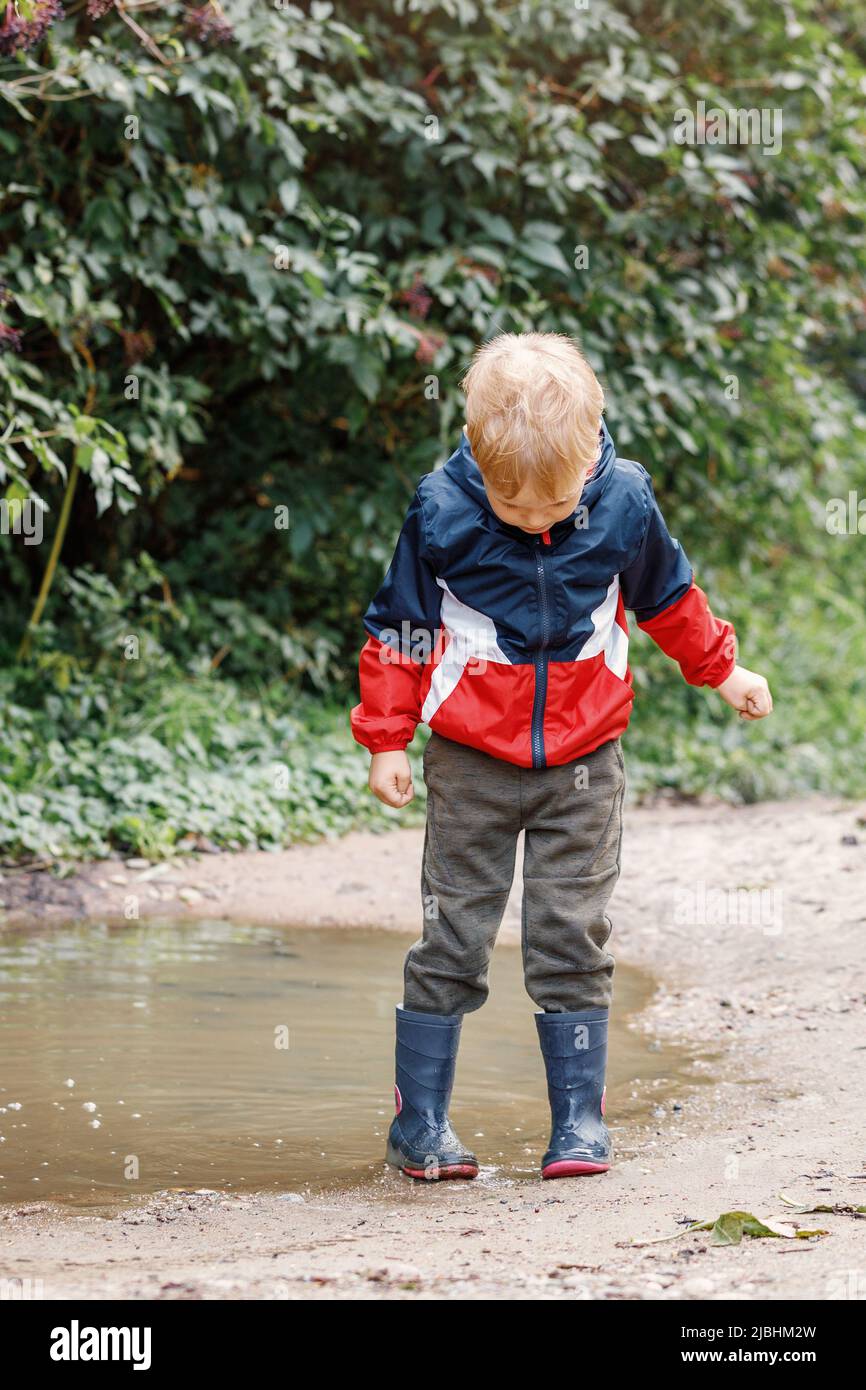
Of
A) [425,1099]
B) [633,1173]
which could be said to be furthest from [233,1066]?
[633,1173]

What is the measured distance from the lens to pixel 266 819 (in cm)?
533

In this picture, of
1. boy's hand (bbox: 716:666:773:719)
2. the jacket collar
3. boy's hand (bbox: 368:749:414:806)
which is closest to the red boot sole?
boy's hand (bbox: 368:749:414:806)

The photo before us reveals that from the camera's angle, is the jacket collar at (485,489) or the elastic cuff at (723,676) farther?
the elastic cuff at (723,676)

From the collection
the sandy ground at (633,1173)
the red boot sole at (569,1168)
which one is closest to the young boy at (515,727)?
the red boot sole at (569,1168)

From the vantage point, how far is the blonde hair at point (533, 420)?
7.67ft

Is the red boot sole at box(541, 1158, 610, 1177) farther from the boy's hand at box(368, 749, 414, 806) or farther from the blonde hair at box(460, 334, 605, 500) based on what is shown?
the blonde hair at box(460, 334, 605, 500)

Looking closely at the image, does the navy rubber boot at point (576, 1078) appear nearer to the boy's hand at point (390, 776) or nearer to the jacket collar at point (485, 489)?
the boy's hand at point (390, 776)

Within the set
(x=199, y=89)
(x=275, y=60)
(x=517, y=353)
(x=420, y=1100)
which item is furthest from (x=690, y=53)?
(x=420, y=1100)

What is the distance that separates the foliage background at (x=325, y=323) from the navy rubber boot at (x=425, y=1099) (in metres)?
2.38

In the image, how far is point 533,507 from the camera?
94.7 inches

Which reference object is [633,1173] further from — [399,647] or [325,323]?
[325,323]

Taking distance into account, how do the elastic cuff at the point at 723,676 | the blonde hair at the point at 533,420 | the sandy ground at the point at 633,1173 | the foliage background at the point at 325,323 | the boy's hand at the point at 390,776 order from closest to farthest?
1. the sandy ground at the point at 633,1173
2. the blonde hair at the point at 533,420
3. the boy's hand at the point at 390,776
4. the elastic cuff at the point at 723,676
5. the foliage background at the point at 325,323

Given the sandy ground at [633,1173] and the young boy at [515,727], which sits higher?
the young boy at [515,727]
